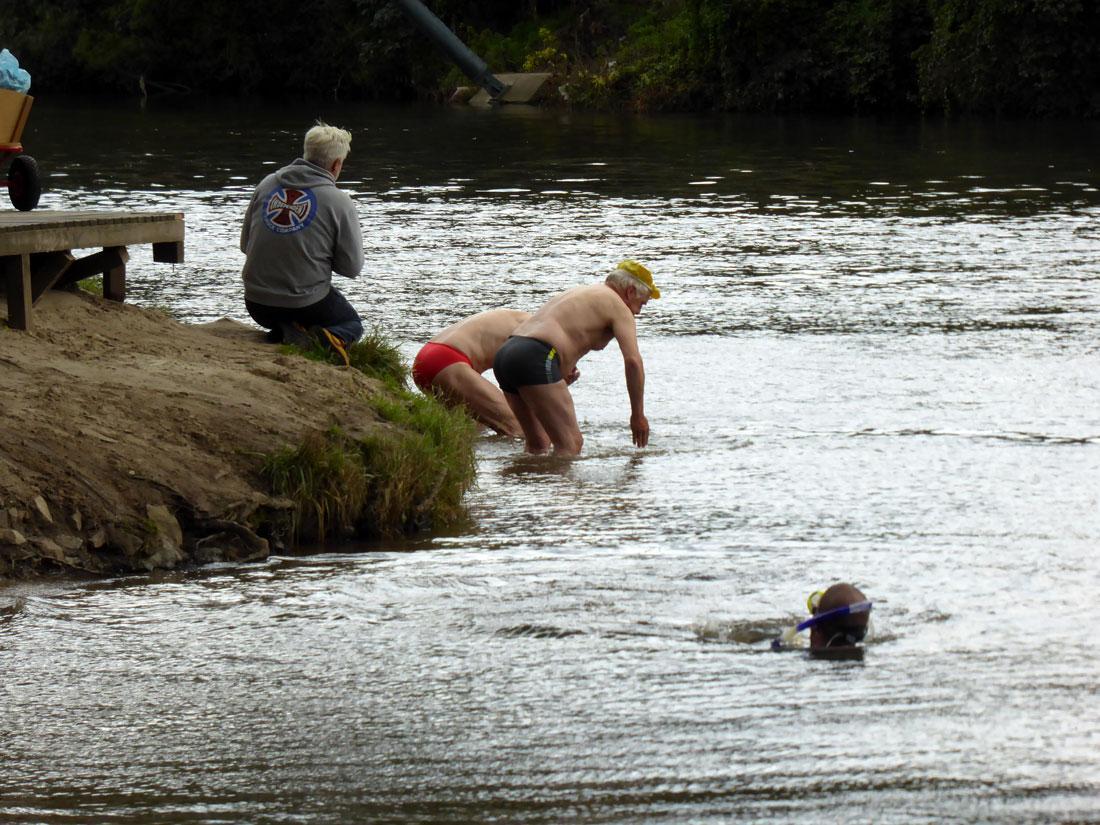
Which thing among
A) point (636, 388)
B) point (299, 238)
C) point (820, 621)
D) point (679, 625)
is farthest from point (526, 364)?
point (820, 621)

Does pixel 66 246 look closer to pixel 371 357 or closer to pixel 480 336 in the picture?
pixel 371 357

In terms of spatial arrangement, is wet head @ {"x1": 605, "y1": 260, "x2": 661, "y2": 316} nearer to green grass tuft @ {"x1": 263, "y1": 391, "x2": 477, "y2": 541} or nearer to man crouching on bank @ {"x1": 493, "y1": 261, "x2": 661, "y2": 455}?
man crouching on bank @ {"x1": 493, "y1": 261, "x2": 661, "y2": 455}

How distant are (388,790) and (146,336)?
474 centimetres

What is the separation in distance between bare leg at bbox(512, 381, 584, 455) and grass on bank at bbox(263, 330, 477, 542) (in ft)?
4.10

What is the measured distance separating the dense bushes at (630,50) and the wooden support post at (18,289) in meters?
31.2

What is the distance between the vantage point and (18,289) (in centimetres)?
823

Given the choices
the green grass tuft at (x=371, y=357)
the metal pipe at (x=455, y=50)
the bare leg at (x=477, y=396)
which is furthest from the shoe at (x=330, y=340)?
the metal pipe at (x=455, y=50)

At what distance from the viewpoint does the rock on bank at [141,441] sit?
21.6 ft

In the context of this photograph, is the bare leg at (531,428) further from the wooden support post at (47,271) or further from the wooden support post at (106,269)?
the wooden support post at (47,271)

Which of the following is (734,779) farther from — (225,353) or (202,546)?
(225,353)

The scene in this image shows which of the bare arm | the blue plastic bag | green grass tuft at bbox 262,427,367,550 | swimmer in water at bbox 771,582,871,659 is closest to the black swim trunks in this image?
the bare arm

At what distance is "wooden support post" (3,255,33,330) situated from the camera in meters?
8.16

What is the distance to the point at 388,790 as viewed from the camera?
4.57 meters

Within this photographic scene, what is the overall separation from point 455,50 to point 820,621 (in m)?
48.3
